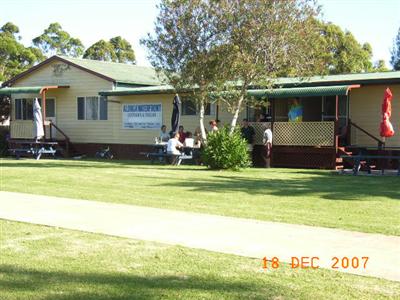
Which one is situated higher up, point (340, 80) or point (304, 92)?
point (340, 80)

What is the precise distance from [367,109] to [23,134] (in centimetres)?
1695

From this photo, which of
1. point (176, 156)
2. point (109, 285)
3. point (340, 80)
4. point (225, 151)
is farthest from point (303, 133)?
point (109, 285)

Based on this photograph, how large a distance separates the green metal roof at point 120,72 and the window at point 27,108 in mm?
2532

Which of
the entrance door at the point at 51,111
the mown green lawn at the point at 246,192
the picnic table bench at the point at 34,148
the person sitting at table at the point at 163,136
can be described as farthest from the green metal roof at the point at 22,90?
the mown green lawn at the point at 246,192

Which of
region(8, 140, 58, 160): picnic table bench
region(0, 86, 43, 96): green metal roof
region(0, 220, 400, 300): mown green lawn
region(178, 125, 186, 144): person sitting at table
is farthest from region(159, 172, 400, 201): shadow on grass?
region(0, 86, 43, 96): green metal roof

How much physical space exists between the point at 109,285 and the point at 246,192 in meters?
7.16

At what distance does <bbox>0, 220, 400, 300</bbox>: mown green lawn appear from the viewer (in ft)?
17.0

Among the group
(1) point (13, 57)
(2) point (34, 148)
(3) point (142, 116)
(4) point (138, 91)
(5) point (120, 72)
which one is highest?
(1) point (13, 57)

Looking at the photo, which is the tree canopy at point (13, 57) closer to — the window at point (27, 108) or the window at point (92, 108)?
the window at point (27, 108)

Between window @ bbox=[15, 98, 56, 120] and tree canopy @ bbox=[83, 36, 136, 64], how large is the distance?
35.8 m

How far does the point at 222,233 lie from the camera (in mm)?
7898

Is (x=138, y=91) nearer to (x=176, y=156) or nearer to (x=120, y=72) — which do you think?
(x=120, y=72)

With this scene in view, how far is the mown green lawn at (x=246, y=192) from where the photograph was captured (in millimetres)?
9297

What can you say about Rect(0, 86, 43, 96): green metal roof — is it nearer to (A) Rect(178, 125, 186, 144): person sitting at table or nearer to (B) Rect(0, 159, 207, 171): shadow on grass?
(B) Rect(0, 159, 207, 171): shadow on grass
